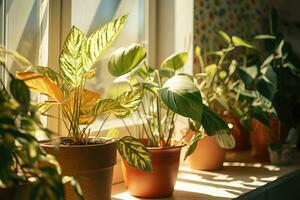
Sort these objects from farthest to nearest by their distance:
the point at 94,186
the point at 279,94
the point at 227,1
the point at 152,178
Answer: the point at 227,1 → the point at 279,94 → the point at 152,178 → the point at 94,186

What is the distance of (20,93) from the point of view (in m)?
0.55

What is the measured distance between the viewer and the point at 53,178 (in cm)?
56

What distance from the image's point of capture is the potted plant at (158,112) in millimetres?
831

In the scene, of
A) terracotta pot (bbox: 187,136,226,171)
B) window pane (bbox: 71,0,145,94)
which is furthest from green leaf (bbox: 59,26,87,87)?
terracotta pot (bbox: 187,136,226,171)

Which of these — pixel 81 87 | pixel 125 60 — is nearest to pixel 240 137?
pixel 125 60

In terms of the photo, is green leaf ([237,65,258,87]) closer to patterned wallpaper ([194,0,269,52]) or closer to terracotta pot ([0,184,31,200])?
patterned wallpaper ([194,0,269,52])

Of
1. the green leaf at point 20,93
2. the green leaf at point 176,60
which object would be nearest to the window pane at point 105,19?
the green leaf at point 176,60

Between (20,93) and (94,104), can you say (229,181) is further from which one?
(20,93)

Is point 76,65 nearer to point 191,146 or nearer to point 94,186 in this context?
point 94,186

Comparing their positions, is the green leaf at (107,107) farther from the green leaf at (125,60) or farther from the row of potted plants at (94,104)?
the green leaf at (125,60)

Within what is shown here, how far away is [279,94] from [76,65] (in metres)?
0.88

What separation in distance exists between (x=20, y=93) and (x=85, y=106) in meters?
0.33

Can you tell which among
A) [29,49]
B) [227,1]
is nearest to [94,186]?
[29,49]

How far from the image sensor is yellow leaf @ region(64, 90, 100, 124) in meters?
0.86
